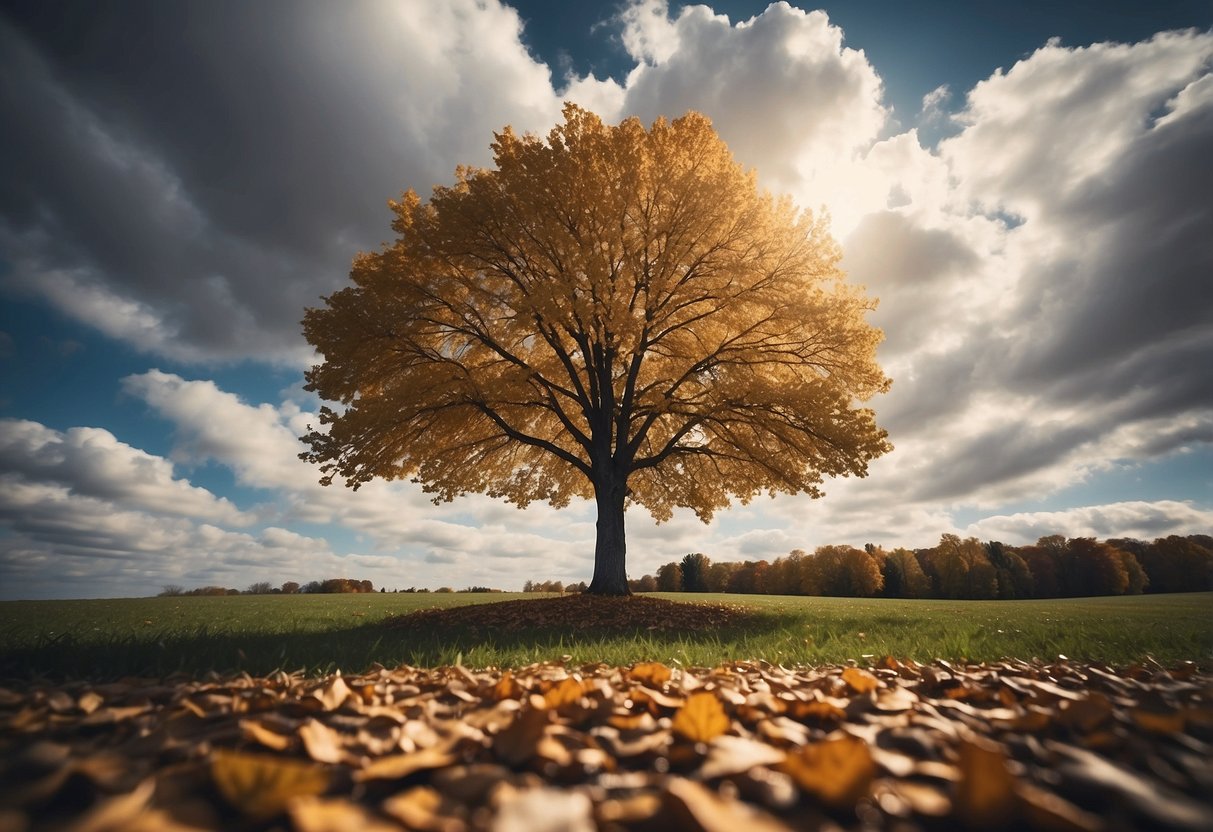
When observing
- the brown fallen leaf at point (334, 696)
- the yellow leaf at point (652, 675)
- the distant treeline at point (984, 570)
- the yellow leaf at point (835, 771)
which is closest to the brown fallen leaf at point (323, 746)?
the brown fallen leaf at point (334, 696)

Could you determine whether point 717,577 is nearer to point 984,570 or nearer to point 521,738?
point 984,570

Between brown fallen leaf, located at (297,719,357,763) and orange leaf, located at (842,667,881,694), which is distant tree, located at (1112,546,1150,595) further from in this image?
brown fallen leaf, located at (297,719,357,763)

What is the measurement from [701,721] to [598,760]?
333 millimetres

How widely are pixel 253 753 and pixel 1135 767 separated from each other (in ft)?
7.41

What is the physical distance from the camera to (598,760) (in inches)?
51.2

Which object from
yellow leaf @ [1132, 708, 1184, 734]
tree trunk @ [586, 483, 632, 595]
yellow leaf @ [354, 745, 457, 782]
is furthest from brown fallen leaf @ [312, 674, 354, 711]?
tree trunk @ [586, 483, 632, 595]

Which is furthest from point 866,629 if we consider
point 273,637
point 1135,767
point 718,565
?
point 718,565

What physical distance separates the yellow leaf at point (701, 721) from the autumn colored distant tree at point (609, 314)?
7.78 meters

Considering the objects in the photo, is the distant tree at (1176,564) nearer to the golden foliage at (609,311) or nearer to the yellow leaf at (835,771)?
the golden foliage at (609,311)

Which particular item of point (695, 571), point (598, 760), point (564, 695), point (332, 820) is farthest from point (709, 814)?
point (695, 571)

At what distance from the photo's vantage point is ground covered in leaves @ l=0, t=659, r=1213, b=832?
1001 mm

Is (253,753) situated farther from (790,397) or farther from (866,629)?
(790,397)

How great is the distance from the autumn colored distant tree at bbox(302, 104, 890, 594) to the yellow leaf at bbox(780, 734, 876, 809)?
26.7ft

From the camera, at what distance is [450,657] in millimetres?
3930
